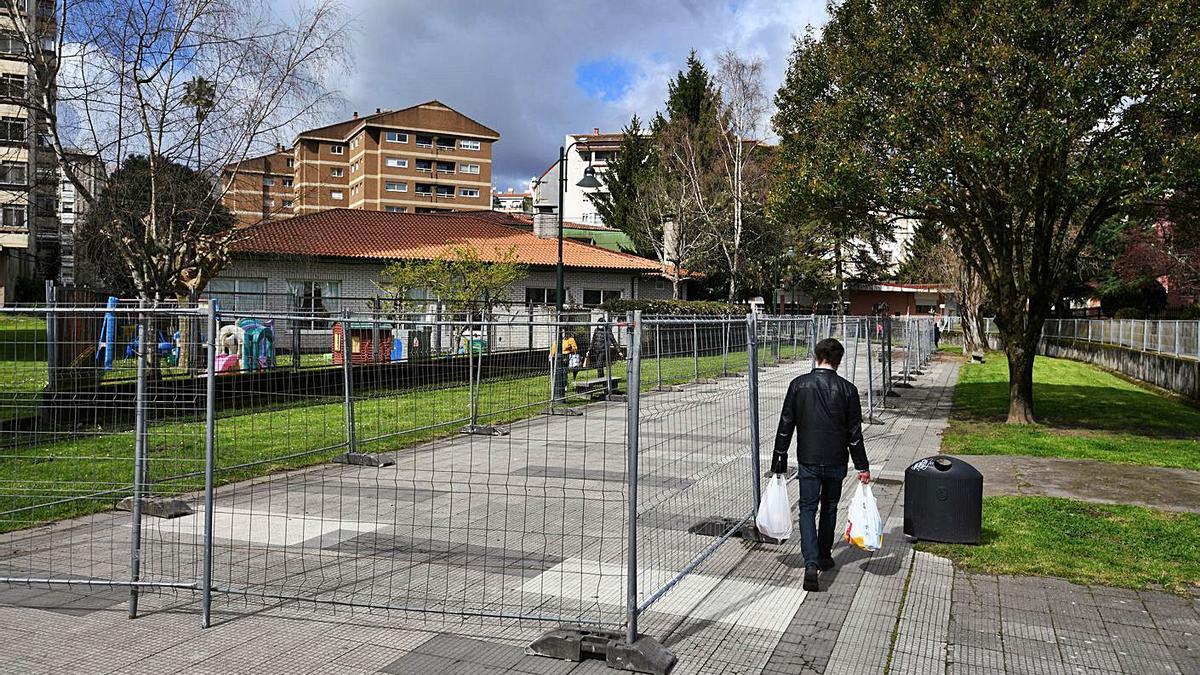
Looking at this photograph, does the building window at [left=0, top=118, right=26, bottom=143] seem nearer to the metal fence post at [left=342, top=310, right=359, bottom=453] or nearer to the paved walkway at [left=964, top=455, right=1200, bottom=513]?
the metal fence post at [left=342, top=310, right=359, bottom=453]

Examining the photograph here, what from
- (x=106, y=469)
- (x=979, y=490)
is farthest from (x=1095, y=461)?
(x=106, y=469)

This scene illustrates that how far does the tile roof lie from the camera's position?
3378 centimetres

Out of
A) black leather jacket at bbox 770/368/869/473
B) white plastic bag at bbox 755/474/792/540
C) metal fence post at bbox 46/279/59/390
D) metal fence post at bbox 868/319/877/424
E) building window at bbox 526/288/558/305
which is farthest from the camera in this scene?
building window at bbox 526/288/558/305

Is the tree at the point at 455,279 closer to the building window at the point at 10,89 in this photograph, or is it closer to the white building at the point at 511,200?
the building window at the point at 10,89

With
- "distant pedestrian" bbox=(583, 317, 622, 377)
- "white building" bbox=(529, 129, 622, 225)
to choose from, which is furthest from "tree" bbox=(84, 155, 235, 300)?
"white building" bbox=(529, 129, 622, 225)

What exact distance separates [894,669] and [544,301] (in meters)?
33.6

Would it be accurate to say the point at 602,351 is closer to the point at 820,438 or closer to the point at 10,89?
the point at 820,438

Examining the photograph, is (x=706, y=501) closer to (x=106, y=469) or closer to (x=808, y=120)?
(x=106, y=469)

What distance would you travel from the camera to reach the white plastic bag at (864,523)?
19.5ft

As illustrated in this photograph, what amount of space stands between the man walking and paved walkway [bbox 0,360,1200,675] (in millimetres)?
418

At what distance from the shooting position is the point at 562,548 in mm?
6812

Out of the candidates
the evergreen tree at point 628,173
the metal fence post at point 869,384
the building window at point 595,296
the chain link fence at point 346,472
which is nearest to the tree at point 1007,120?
the metal fence post at point 869,384

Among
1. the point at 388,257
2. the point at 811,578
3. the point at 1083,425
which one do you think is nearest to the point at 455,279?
the point at 388,257

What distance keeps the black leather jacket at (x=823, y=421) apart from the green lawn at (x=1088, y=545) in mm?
1497
